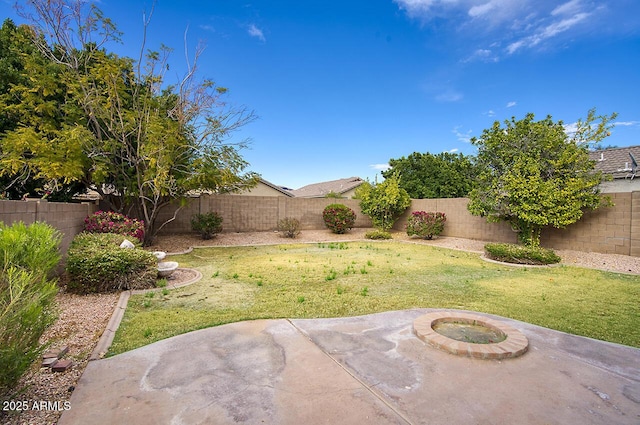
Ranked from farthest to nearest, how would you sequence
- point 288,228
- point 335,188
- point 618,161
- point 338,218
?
point 335,188 < point 338,218 < point 288,228 < point 618,161

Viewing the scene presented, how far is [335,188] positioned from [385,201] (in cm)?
1756

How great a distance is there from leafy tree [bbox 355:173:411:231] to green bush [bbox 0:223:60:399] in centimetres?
1387

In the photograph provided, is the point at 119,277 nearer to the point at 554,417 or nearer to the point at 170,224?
the point at 554,417

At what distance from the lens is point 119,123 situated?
30.3 feet

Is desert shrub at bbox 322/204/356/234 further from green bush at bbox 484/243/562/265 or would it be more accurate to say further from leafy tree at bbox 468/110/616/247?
green bush at bbox 484/243/562/265

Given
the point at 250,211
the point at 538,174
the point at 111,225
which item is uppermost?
the point at 538,174

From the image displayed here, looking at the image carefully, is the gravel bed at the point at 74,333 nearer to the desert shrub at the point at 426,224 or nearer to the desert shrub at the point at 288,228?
the desert shrub at the point at 426,224

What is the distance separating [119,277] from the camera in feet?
18.3

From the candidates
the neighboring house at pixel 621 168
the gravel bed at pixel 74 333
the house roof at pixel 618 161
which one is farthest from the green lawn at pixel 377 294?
the house roof at pixel 618 161

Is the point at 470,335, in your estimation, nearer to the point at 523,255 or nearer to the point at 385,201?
the point at 523,255

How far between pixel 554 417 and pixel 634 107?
15.5 m

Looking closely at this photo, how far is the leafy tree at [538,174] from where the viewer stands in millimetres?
9039

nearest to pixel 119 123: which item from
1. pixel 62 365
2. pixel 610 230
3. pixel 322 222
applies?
pixel 62 365

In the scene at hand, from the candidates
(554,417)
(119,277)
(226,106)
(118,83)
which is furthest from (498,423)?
(118,83)
